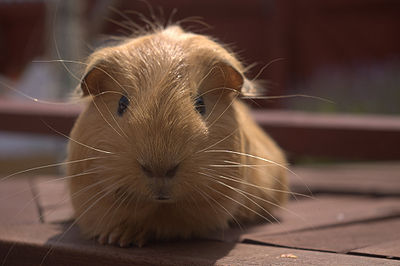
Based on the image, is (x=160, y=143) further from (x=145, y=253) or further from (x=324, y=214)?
(x=324, y=214)

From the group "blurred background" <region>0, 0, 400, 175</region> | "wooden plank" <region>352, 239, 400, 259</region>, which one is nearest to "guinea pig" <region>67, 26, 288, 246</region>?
"wooden plank" <region>352, 239, 400, 259</region>

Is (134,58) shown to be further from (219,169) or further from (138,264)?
(138,264)

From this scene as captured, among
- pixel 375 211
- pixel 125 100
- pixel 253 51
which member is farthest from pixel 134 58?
pixel 253 51

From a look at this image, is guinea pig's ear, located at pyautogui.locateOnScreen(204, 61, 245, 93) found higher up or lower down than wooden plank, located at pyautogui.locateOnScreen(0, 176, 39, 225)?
higher up

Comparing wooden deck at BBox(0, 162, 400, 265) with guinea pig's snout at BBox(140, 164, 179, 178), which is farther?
wooden deck at BBox(0, 162, 400, 265)

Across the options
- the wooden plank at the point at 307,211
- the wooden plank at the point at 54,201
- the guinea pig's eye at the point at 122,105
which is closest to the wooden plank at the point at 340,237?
the wooden plank at the point at 307,211

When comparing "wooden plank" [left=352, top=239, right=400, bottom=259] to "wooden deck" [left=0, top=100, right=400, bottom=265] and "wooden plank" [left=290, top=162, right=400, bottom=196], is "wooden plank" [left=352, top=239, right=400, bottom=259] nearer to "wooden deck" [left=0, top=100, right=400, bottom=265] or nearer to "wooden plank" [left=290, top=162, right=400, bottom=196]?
"wooden deck" [left=0, top=100, right=400, bottom=265]

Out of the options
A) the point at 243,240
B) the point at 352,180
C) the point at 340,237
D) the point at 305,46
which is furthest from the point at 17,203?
the point at 305,46
